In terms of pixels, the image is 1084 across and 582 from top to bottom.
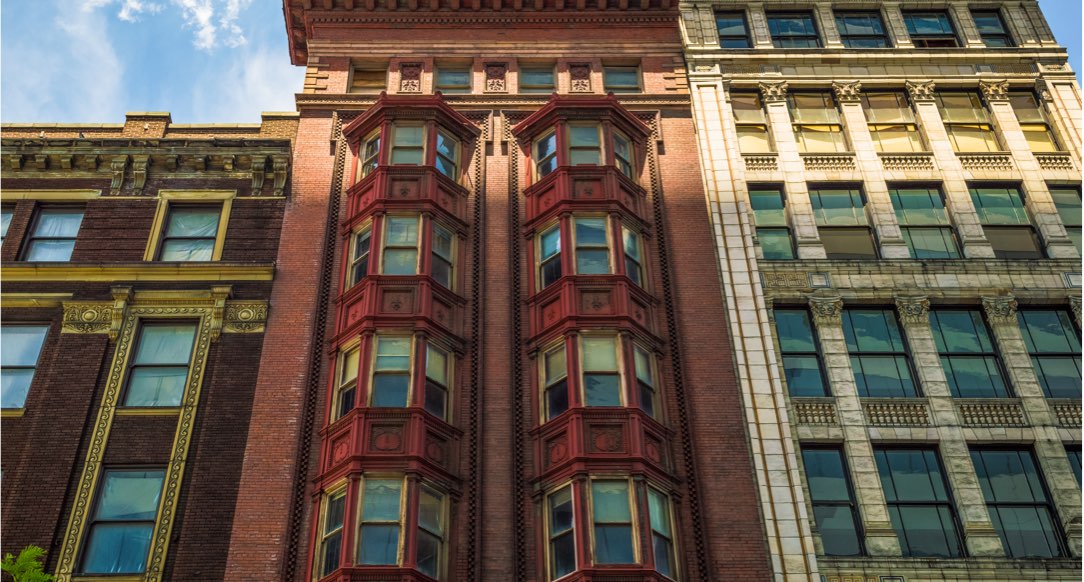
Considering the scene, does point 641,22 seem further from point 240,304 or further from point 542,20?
point 240,304

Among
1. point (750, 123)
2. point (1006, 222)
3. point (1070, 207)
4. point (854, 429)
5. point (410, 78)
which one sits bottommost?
point (854, 429)

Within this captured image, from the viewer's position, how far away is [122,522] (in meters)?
23.3

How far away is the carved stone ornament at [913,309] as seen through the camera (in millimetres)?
26844

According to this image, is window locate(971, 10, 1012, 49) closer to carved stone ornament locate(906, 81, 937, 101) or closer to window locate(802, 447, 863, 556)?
carved stone ornament locate(906, 81, 937, 101)

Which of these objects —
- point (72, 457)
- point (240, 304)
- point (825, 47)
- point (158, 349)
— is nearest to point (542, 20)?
point (825, 47)

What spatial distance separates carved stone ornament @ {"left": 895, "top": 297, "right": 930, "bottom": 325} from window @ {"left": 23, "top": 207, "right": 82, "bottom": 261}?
72.0 feet

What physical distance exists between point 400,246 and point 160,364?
21.6 ft

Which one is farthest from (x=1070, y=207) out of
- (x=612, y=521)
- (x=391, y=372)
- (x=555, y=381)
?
(x=391, y=372)

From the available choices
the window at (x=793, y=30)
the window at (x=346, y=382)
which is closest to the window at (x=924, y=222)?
the window at (x=793, y=30)

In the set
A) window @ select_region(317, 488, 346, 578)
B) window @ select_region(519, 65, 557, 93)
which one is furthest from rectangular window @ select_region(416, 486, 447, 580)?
window @ select_region(519, 65, 557, 93)

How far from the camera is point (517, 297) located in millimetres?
27359

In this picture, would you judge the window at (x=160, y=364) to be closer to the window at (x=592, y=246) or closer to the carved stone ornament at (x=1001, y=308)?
the window at (x=592, y=246)

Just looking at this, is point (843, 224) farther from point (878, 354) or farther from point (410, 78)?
point (410, 78)

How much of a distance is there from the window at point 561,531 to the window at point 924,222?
12.3 metres
